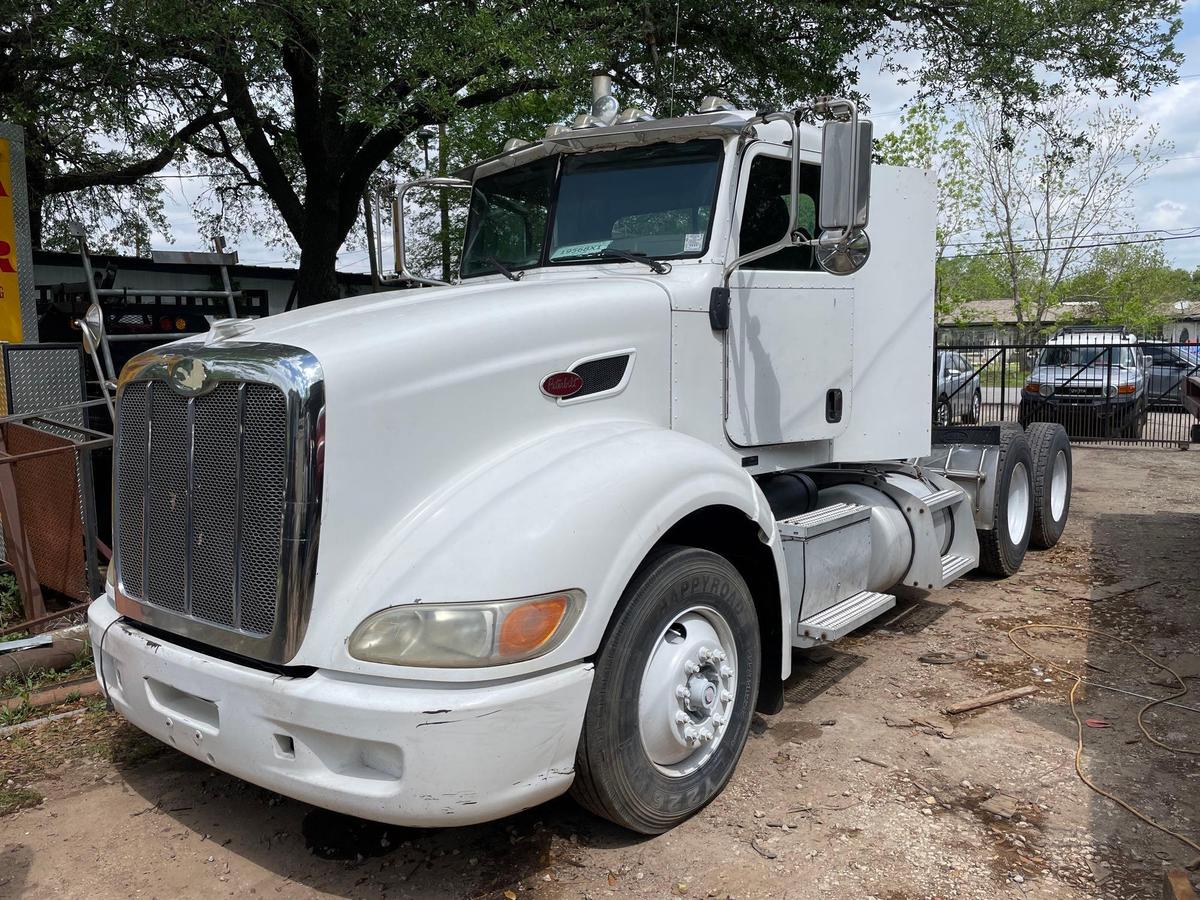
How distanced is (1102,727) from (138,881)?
4.06 m

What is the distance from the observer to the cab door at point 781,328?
13.9 ft

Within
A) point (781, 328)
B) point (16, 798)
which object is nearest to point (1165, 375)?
point (781, 328)

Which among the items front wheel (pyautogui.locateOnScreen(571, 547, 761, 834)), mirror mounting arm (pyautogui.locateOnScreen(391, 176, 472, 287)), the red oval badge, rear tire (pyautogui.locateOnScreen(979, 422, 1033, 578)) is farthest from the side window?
rear tire (pyautogui.locateOnScreen(979, 422, 1033, 578))

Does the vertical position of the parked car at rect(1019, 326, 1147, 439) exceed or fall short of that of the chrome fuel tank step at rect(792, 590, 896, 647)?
it exceeds it

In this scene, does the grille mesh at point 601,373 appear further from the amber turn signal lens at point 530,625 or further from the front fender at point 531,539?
the amber turn signal lens at point 530,625

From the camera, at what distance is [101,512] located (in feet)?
23.1

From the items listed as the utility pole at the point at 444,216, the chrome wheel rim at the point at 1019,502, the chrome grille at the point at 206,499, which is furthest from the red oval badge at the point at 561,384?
the utility pole at the point at 444,216

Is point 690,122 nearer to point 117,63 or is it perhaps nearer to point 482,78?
point 482,78

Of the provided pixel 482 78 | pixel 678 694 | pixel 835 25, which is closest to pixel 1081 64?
pixel 835 25

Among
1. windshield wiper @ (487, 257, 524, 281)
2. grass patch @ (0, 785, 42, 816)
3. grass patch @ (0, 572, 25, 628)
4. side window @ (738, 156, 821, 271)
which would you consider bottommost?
grass patch @ (0, 785, 42, 816)

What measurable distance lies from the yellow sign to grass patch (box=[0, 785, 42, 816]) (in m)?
5.07

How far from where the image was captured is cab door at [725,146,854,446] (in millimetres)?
4242

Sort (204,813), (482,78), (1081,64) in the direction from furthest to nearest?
(1081,64) < (482,78) < (204,813)

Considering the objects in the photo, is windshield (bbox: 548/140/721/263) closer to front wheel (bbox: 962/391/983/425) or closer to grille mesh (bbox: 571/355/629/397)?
grille mesh (bbox: 571/355/629/397)
